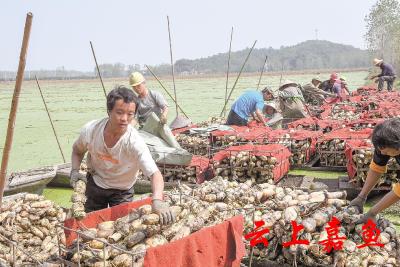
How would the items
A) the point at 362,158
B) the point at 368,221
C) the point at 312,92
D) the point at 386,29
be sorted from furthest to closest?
the point at 386,29 < the point at 312,92 < the point at 362,158 < the point at 368,221

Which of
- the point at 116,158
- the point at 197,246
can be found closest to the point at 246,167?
the point at 116,158

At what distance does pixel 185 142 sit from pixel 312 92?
6.42 m

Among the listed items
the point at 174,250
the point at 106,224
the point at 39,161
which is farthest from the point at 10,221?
the point at 39,161

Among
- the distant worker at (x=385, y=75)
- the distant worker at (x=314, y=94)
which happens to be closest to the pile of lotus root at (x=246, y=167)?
the distant worker at (x=314, y=94)

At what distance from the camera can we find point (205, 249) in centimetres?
241

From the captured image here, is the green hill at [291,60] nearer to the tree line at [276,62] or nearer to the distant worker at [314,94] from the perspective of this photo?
the tree line at [276,62]

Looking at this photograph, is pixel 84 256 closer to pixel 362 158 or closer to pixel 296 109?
pixel 362 158

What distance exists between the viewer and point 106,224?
8.58ft

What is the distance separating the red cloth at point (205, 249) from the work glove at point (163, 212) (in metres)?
0.23

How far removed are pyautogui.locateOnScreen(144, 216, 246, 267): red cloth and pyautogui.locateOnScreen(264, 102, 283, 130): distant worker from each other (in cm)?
585

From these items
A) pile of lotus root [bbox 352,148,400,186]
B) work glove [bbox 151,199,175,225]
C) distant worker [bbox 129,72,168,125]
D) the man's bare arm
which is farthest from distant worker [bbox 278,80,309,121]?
work glove [bbox 151,199,175,225]

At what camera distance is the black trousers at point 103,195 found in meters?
3.29

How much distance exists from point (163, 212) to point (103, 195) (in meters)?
0.93

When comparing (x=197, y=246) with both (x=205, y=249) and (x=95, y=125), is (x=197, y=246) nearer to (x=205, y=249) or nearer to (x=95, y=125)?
(x=205, y=249)
